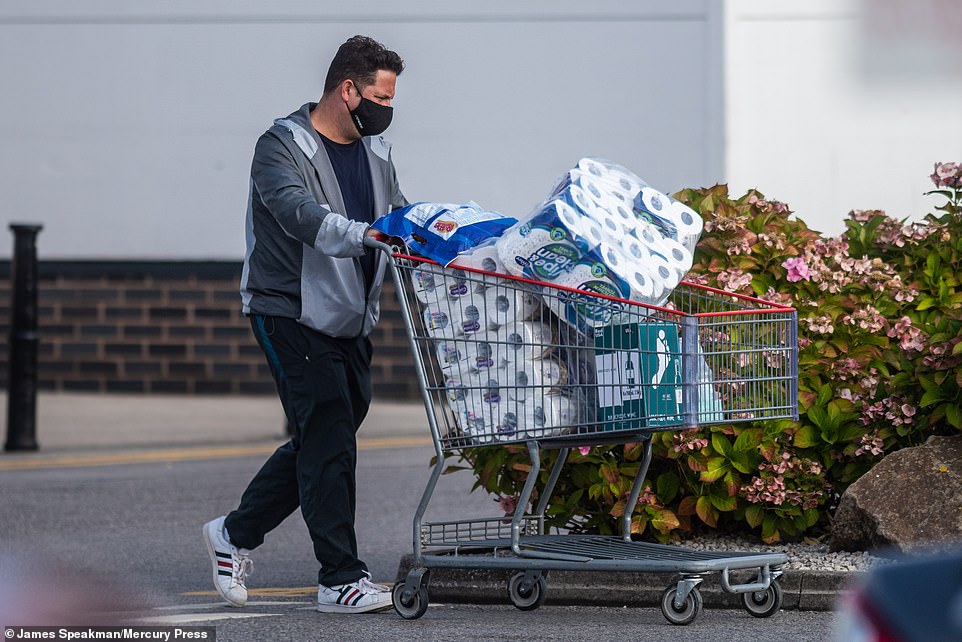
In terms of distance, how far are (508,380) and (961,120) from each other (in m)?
11.1

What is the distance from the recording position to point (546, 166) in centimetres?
1492

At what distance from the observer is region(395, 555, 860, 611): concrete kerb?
17.9 feet

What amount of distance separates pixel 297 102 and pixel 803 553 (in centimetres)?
1011

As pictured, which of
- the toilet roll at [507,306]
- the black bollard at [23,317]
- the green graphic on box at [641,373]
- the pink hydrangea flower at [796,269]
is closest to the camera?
→ the green graphic on box at [641,373]

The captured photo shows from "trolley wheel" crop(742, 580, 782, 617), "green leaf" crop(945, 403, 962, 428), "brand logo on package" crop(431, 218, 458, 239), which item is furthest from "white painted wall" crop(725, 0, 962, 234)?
"brand logo on package" crop(431, 218, 458, 239)

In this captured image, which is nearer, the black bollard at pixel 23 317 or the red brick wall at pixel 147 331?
the black bollard at pixel 23 317

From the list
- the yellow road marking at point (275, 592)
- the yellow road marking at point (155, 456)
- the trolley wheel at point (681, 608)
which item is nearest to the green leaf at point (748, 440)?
the trolley wheel at point (681, 608)

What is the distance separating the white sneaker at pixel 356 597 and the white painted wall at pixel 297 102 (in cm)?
945

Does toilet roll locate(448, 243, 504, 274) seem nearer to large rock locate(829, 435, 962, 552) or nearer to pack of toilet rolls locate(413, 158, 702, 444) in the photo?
pack of toilet rolls locate(413, 158, 702, 444)

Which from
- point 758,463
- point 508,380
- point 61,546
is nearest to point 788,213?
point 758,463

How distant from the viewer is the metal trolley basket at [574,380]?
5004 millimetres

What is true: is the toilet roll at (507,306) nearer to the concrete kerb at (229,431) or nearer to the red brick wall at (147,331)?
the concrete kerb at (229,431)

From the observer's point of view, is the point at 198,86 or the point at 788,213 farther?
the point at 198,86

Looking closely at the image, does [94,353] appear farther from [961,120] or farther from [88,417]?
[961,120]
